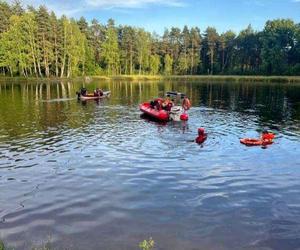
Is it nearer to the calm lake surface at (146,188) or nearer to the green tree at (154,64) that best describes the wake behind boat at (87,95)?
the calm lake surface at (146,188)

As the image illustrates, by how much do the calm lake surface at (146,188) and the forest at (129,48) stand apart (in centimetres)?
7940

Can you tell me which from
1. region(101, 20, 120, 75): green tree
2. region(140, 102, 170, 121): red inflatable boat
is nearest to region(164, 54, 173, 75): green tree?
region(101, 20, 120, 75): green tree

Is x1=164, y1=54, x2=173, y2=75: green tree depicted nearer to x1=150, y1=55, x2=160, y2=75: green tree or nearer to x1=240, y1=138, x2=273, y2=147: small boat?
x1=150, y1=55, x2=160, y2=75: green tree

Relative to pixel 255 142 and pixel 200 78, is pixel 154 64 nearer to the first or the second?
pixel 200 78

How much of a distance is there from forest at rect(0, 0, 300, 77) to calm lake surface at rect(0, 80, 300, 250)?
261ft

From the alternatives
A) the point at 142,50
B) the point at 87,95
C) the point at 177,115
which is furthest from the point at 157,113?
the point at 142,50

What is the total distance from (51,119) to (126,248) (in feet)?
82.8

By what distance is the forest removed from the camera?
340 ft

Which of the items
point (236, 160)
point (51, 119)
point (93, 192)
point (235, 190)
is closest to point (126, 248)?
point (93, 192)

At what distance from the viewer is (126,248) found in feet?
36.0

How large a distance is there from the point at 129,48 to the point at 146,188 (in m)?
121

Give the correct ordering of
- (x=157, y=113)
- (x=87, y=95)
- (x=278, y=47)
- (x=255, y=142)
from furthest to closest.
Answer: (x=278, y=47)
(x=87, y=95)
(x=157, y=113)
(x=255, y=142)

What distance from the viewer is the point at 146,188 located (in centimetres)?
1606

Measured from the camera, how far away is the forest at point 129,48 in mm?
103625
